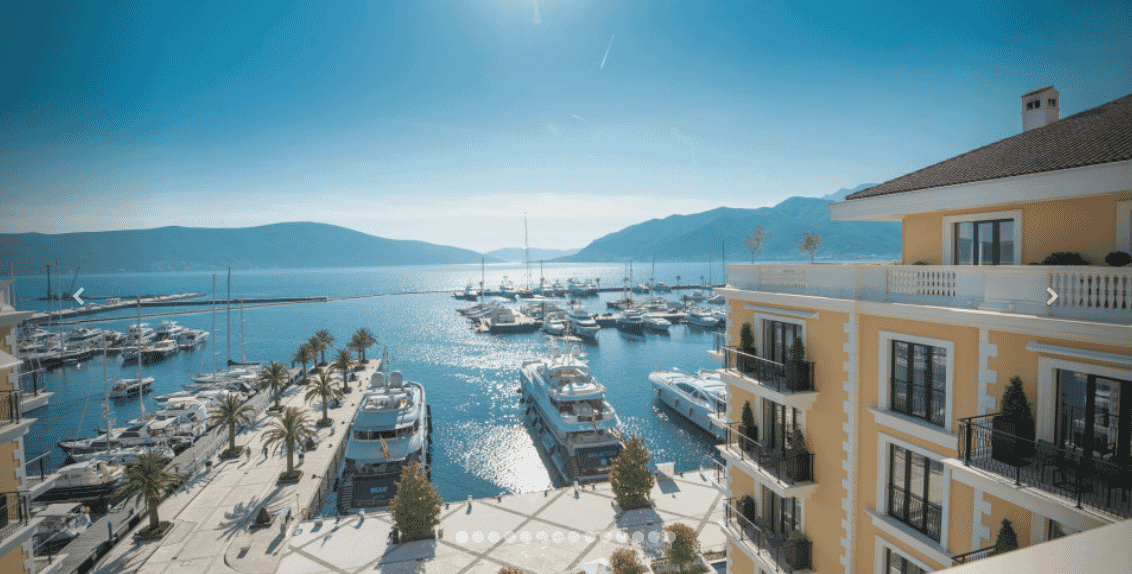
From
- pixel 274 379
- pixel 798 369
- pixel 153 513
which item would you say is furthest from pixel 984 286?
pixel 274 379

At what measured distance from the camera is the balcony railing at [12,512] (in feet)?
43.2

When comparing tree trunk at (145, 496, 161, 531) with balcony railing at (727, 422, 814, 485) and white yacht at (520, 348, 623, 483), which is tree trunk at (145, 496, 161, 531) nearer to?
white yacht at (520, 348, 623, 483)

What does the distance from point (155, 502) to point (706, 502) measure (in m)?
28.6

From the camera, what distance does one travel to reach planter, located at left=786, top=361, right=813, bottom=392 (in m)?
13.5

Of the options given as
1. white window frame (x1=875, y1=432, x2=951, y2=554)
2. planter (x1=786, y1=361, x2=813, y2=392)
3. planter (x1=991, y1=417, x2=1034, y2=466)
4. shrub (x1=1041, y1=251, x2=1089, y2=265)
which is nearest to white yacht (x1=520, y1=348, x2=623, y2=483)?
planter (x1=786, y1=361, x2=813, y2=392)

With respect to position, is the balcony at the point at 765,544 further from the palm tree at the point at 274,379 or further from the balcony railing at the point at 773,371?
the palm tree at the point at 274,379

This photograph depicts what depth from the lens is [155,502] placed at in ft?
88.6

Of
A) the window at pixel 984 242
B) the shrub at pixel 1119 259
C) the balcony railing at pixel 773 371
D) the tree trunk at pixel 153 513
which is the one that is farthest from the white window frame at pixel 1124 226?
the tree trunk at pixel 153 513

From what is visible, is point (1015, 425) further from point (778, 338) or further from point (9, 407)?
point (9, 407)

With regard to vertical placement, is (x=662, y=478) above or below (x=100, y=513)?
above

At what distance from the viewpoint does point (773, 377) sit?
47.7 feet

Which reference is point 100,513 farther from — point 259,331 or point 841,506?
point 259,331

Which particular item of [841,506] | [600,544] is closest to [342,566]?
[600,544]

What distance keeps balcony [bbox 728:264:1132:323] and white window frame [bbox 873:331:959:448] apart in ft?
2.58
